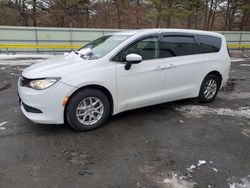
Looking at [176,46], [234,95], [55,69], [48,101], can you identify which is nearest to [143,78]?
[176,46]

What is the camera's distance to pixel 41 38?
1522 centimetres

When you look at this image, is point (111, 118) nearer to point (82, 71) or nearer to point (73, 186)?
point (82, 71)

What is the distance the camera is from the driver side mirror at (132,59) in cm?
349

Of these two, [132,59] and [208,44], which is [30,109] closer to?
[132,59]

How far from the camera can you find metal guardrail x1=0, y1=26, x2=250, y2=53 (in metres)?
14.5

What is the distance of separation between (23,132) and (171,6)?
2261 centimetres

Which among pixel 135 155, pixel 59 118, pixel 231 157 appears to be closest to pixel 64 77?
pixel 59 118

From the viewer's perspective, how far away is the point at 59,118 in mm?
3262

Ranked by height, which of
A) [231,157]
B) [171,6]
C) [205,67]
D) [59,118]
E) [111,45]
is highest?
[171,6]

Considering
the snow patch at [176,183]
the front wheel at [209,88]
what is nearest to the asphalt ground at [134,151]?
the snow patch at [176,183]

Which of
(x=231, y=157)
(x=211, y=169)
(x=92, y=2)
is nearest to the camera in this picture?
(x=211, y=169)

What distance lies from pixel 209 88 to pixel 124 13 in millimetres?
20962

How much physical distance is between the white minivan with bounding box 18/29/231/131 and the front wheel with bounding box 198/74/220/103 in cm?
3

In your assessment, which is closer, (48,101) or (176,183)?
(176,183)
